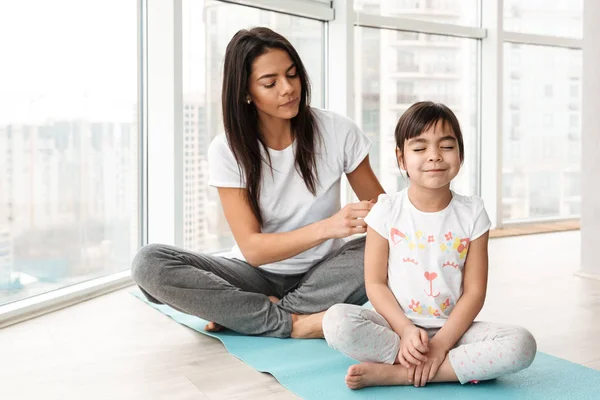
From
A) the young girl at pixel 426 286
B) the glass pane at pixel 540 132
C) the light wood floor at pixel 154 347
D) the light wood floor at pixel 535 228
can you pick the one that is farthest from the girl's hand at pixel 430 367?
the glass pane at pixel 540 132

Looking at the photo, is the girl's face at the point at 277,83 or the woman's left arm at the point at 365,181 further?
the woman's left arm at the point at 365,181

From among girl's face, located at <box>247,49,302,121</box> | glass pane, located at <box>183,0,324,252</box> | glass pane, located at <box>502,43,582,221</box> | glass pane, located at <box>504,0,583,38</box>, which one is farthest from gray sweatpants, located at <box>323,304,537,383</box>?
glass pane, located at <box>504,0,583,38</box>

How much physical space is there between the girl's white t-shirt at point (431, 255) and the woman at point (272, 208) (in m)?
0.24

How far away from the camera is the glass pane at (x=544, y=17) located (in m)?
4.49

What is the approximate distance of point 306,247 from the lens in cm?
194

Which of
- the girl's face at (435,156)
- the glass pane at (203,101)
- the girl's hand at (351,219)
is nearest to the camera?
the girl's face at (435,156)

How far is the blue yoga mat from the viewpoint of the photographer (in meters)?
1.53

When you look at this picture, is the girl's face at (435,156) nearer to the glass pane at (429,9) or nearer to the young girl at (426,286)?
the young girl at (426,286)

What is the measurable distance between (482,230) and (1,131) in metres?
1.48

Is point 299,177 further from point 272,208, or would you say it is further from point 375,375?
point 375,375

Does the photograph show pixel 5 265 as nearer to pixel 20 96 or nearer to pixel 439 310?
pixel 20 96

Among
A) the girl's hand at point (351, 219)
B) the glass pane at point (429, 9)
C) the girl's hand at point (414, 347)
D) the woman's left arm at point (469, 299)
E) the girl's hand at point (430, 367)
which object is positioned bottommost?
the girl's hand at point (430, 367)

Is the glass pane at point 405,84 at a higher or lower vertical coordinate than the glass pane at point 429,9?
lower

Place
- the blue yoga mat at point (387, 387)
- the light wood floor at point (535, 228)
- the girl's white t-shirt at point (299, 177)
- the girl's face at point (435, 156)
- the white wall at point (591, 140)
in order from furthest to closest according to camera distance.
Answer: the light wood floor at point (535, 228)
the white wall at point (591, 140)
the girl's white t-shirt at point (299, 177)
the girl's face at point (435, 156)
the blue yoga mat at point (387, 387)
